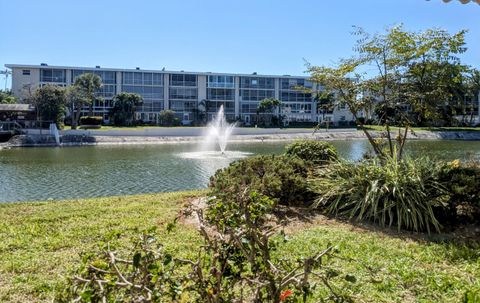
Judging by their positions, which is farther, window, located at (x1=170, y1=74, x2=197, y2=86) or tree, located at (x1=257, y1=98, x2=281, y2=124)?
window, located at (x1=170, y1=74, x2=197, y2=86)

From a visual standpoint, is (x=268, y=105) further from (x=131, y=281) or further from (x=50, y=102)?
(x=131, y=281)

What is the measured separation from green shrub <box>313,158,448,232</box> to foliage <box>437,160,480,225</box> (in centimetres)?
12

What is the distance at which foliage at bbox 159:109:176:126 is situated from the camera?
181 feet

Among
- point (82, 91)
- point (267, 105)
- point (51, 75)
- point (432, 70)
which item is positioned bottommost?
point (432, 70)

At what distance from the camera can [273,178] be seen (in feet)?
20.5

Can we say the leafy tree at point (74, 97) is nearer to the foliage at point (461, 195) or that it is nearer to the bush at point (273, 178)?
the bush at point (273, 178)

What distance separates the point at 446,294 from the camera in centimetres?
322

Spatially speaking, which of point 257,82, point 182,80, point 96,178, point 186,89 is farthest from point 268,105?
point 96,178

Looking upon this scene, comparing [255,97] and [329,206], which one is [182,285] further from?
[255,97]

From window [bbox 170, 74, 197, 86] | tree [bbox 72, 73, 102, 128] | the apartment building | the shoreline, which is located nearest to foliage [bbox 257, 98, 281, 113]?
the apartment building

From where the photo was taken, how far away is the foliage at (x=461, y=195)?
18.1 feet

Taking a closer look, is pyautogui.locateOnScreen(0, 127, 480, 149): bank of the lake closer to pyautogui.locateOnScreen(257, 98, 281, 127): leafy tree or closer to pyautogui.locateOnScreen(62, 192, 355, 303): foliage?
pyautogui.locateOnScreen(257, 98, 281, 127): leafy tree

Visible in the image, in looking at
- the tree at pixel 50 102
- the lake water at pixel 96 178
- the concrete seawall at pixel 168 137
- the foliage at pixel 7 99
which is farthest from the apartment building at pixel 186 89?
the lake water at pixel 96 178

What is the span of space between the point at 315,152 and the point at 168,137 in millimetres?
35097
